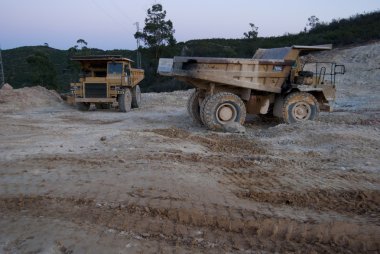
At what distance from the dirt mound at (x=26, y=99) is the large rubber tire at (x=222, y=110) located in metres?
10.8

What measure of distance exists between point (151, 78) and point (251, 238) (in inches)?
1632

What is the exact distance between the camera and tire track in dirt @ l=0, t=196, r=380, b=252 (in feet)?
14.6

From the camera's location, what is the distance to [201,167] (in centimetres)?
735

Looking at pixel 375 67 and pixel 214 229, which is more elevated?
pixel 375 67

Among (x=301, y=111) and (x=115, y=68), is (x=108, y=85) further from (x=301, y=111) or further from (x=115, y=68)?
(x=301, y=111)

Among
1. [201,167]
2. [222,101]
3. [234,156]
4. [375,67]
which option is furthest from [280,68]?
[375,67]

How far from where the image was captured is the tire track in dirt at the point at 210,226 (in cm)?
446

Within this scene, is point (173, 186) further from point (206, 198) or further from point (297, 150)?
point (297, 150)

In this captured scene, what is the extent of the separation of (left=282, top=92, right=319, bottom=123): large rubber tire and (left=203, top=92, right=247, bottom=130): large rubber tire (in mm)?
1211

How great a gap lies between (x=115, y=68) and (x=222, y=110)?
8091 mm

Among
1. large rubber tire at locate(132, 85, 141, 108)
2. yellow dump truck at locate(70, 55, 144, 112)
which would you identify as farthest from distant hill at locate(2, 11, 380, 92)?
yellow dump truck at locate(70, 55, 144, 112)

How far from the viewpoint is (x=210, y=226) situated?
4906 mm

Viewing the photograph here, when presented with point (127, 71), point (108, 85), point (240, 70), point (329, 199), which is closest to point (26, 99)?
point (108, 85)

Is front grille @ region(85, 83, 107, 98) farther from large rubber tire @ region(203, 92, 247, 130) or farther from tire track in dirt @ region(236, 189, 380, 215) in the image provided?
tire track in dirt @ region(236, 189, 380, 215)
